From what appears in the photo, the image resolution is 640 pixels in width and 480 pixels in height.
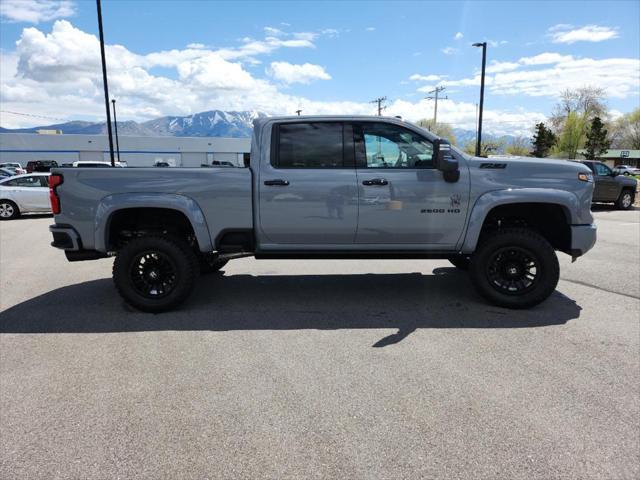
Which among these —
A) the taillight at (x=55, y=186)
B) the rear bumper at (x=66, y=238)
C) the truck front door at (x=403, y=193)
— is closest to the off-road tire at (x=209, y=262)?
the rear bumper at (x=66, y=238)

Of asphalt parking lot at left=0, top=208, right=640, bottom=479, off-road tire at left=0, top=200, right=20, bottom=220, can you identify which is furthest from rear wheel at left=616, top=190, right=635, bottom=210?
off-road tire at left=0, top=200, right=20, bottom=220

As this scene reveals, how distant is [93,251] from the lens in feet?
17.2

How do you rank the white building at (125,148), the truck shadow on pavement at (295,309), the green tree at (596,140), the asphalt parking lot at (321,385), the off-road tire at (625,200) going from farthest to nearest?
1. the green tree at (596,140)
2. the white building at (125,148)
3. the off-road tire at (625,200)
4. the truck shadow on pavement at (295,309)
5. the asphalt parking lot at (321,385)

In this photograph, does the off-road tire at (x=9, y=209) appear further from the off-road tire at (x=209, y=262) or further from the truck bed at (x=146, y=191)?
A: the truck bed at (x=146, y=191)

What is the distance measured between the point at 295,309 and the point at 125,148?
6371 centimetres

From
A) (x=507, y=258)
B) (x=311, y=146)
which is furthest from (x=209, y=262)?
(x=507, y=258)

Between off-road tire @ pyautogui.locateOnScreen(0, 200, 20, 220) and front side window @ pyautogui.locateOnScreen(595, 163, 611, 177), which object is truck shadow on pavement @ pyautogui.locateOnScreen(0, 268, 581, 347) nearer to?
off-road tire @ pyautogui.locateOnScreen(0, 200, 20, 220)

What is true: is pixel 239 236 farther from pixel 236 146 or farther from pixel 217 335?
pixel 236 146

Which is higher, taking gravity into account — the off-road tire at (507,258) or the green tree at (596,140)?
the green tree at (596,140)

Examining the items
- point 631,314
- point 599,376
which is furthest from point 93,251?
point 631,314

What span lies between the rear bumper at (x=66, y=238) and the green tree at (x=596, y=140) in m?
76.2

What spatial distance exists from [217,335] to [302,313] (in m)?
1.03

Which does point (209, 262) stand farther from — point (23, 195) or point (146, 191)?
point (23, 195)

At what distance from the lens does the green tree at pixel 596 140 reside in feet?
223
